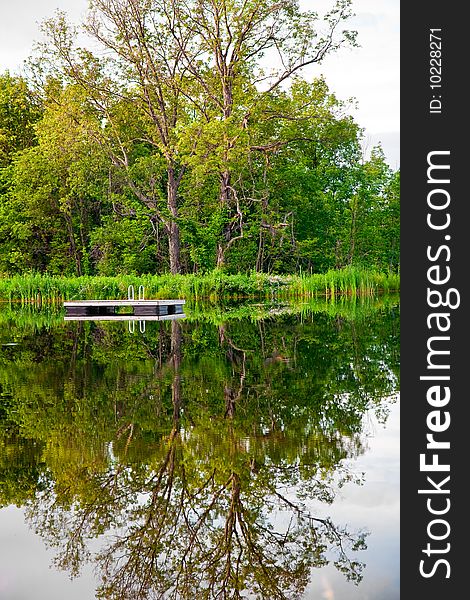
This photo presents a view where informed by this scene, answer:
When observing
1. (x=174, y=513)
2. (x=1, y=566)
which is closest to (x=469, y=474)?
(x=174, y=513)

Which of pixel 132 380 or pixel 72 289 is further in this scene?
pixel 72 289

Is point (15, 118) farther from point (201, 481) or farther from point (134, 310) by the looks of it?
point (201, 481)

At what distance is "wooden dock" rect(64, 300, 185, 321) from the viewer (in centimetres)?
2023

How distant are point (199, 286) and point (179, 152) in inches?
265

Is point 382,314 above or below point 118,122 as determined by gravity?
below

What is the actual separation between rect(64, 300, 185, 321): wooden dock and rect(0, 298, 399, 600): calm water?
36.5 ft

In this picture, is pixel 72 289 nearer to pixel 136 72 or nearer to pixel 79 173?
pixel 79 173

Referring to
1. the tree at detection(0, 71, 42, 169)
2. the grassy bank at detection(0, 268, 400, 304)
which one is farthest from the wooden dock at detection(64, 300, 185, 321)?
the tree at detection(0, 71, 42, 169)

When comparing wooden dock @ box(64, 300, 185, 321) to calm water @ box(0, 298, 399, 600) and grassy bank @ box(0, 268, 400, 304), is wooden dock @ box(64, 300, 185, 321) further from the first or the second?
calm water @ box(0, 298, 399, 600)

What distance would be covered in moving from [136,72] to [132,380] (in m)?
25.2

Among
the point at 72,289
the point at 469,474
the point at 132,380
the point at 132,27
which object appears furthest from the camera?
the point at 132,27

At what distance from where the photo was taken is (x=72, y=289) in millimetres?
27250

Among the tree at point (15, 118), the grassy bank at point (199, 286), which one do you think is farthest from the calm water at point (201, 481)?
the tree at point (15, 118)

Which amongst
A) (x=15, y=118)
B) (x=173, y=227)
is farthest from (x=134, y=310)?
(x=15, y=118)
